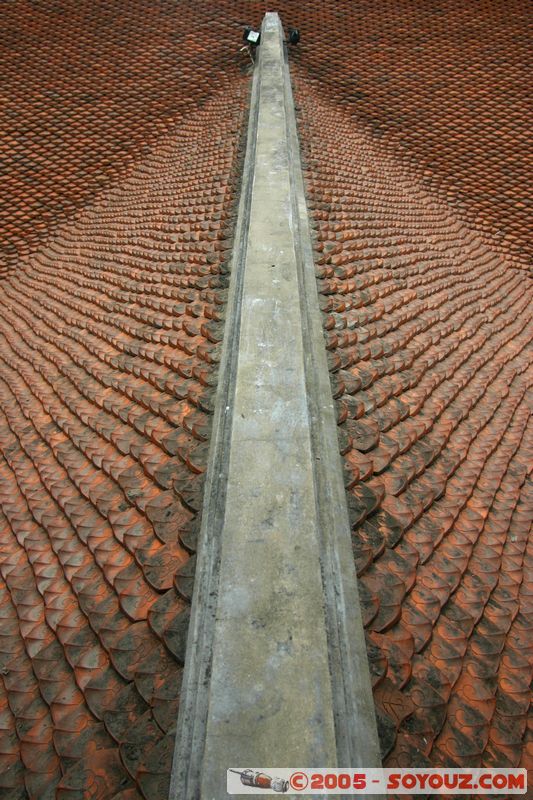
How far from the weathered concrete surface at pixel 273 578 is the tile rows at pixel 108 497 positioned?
0.37ft

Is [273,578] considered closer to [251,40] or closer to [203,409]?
[203,409]

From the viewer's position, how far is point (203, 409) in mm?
2555

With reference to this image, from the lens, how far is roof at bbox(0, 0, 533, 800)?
67.5 inches

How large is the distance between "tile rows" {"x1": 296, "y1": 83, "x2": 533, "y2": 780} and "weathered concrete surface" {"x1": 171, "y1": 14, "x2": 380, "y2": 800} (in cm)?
12

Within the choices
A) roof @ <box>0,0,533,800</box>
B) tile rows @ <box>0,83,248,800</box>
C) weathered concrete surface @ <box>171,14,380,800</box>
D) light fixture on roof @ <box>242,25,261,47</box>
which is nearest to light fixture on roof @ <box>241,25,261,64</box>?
light fixture on roof @ <box>242,25,261,47</box>

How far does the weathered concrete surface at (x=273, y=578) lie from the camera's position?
1.50 metres

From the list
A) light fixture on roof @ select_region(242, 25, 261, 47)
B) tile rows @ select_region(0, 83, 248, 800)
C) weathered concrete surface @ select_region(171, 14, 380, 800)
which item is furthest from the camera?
light fixture on roof @ select_region(242, 25, 261, 47)

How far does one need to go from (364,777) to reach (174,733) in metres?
0.59

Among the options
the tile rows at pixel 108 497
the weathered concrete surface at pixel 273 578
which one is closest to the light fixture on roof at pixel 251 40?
the tile rows at pixel 108 497

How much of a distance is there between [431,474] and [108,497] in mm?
1606

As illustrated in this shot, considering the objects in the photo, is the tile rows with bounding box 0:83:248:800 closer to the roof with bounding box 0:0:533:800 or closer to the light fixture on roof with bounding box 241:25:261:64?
the roof with bounding box 0:0:533:800

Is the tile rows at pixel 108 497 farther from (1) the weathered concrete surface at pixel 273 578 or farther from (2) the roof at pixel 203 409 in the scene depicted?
(1) the weathered concrete surface at pixel 273 578

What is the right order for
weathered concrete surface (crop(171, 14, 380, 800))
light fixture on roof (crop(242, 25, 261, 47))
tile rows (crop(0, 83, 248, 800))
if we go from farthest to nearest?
light fixture on roof (crop(242, 25, 261, 47)), tile rows (crop(0, 83, 248, 800)), weathered concrete surface (crop(171, 14, 380, 800))

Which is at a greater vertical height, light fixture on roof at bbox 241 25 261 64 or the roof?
light fixture on roof at bbox 241 25 261 64
